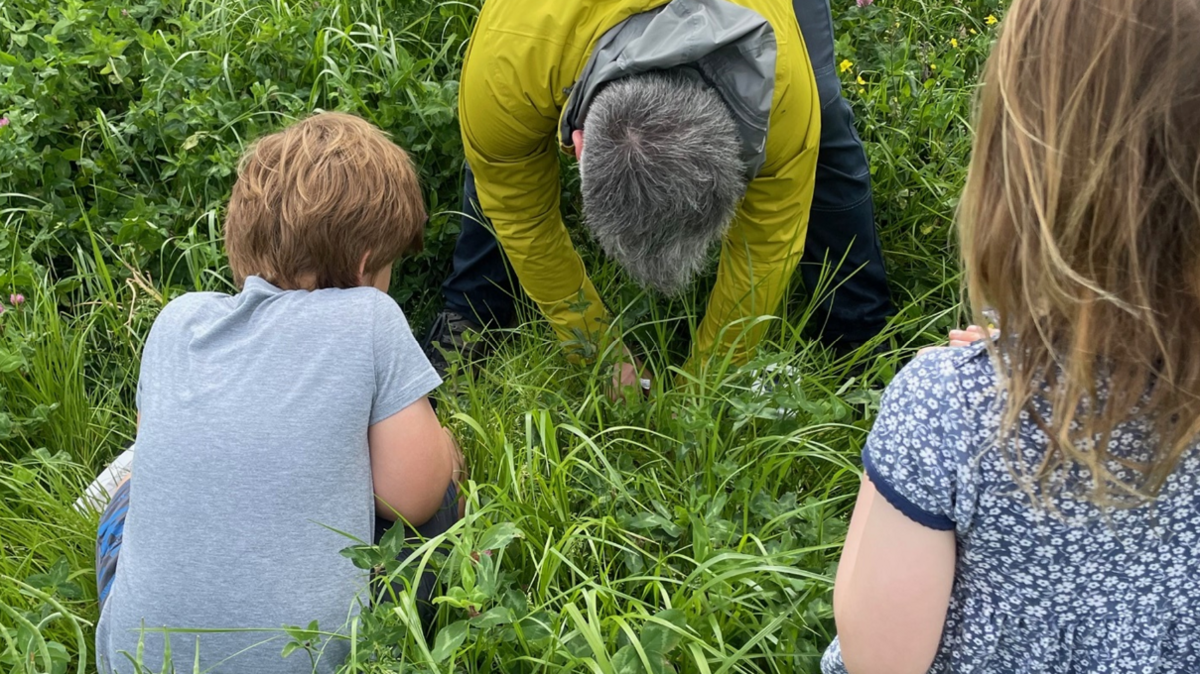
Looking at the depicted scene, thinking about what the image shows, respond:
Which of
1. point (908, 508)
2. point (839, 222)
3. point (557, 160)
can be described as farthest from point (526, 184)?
point (908, 508)

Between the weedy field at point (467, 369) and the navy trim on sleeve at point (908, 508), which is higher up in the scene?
the navy trim on sleeve at point (908, 508)

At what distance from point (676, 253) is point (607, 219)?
17 centimetres

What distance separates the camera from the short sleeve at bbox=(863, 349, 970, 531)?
3.52 ft

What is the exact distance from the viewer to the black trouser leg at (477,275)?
2.71 m

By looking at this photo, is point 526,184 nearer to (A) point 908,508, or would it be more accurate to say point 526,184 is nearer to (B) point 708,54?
(B) point 708,54

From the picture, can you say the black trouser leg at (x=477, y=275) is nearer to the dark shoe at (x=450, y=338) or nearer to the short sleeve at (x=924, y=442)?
the dark shoe at (x=450, y=338)

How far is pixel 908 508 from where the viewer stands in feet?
3.67

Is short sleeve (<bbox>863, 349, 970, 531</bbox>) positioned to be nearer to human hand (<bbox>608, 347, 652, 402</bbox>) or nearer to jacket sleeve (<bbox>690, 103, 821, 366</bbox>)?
jacket sleeve (<bbox>690, 103, 821, 366</bbox>)

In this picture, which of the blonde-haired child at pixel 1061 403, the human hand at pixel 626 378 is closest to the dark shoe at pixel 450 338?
the human hand at pixel 626 378

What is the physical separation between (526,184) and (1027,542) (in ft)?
4.96

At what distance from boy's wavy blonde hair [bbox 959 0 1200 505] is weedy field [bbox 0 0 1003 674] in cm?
70

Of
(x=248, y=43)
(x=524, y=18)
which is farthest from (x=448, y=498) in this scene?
(x=248, y=43)

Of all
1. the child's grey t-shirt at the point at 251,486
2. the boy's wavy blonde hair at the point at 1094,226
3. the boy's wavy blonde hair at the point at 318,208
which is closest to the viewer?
the boy's wavy blonde hair at the point at 1094,226

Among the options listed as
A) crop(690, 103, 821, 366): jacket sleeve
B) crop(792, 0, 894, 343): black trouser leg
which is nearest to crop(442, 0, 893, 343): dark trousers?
crop(792, 0, 894, 343): black trouser leg
